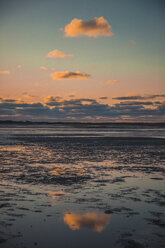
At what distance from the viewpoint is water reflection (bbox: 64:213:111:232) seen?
712 cm

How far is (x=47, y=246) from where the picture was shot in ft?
19.9

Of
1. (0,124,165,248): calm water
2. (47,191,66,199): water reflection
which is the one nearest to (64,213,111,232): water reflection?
(0,124,165,248): calm water

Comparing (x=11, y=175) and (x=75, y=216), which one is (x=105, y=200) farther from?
(x=11, y=175)

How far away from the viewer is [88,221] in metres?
7.51

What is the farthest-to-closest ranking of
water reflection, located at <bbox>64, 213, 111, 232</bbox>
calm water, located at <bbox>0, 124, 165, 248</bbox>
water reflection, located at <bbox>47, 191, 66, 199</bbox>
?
1. water reflection, located at <bbox>47, 191, 66, 199</bbox>
2. water reflection, located at <bbox>64, 213, 111, 232</bbox>
3. calm water, located at <bbox>0, 124, 165, 248</bbox>

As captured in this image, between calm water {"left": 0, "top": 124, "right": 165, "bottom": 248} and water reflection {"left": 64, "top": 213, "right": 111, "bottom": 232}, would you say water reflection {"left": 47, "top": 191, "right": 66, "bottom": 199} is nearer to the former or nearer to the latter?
calm water {"left": 0, "top": 124, "right": 165, "bottom": 248}

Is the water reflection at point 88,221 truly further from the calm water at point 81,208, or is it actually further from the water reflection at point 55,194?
the water reflection at point 55,194

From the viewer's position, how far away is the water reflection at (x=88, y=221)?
7121mm

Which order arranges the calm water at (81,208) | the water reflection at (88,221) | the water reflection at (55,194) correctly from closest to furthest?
the calm water at (81,208)
the water reflection at (88,221)
the water reflection at (55,194)

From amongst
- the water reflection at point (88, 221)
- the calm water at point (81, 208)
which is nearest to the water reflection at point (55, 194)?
the calm water at point (81, 208)

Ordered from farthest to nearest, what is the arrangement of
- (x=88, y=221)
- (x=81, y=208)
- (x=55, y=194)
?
(x=55, y=194) → (x=81, y=208) → (x=88, y=221)

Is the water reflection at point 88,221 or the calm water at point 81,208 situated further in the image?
A: the water reflection at point 88,221

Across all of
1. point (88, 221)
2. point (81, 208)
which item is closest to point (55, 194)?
point (81, 208)

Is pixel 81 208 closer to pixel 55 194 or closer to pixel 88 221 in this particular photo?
pixel 88 221
